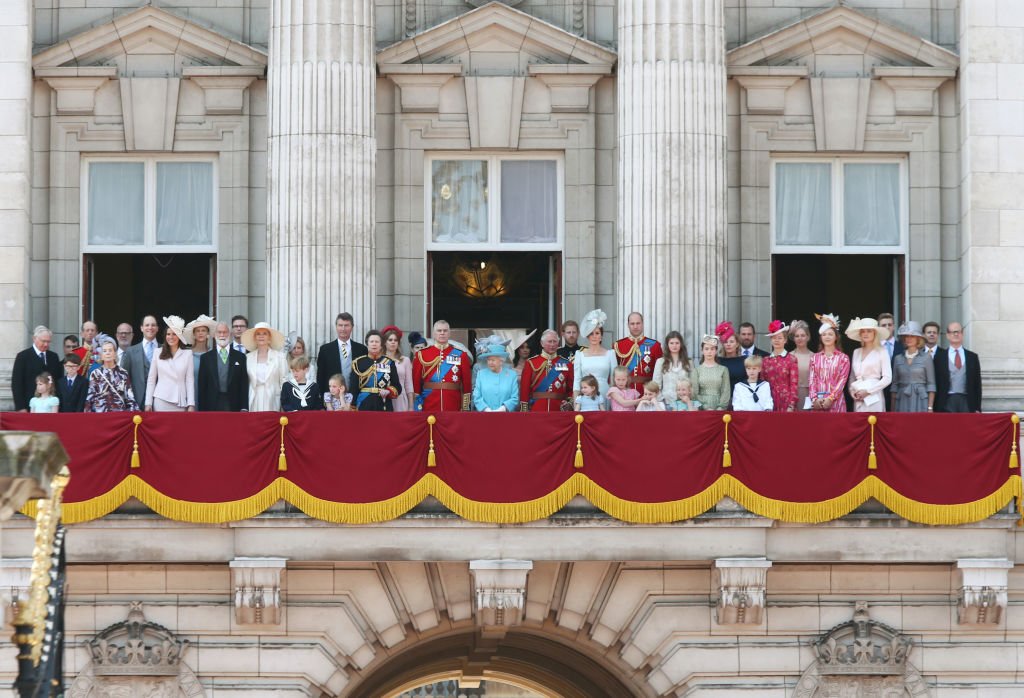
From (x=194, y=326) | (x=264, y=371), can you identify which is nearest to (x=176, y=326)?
(x=194, y=326)

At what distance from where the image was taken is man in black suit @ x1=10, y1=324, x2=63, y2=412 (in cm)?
3528

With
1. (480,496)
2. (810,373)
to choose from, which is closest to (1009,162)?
(810,373)

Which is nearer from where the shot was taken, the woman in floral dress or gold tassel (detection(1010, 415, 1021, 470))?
gold tassel (detection(1010, 415, 1021, 470))

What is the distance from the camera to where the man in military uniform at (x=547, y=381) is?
35.2 m

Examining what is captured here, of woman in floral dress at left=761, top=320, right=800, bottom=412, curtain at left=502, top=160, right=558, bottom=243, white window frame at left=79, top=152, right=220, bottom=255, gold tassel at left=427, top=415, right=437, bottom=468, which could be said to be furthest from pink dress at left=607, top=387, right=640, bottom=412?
white window frame at left=79, top=152, right=220, bottom=255

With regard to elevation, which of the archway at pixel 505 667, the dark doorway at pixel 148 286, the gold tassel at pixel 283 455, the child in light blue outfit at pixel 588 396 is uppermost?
the dark doorway at pixel 148 286

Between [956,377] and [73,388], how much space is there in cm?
1234

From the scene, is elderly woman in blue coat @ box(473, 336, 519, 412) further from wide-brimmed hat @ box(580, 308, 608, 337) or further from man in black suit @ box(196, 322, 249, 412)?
man in black suit @ box(196, 322, 249, 412)

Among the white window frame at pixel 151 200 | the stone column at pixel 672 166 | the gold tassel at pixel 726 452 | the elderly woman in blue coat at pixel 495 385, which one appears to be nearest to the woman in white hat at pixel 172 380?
the elderly woman in blue coat at pixel 495 385

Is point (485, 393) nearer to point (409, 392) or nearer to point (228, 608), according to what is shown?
point (409, 392)

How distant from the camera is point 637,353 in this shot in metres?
35.1

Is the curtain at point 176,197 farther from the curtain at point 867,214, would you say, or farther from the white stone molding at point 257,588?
the curtain at point 867,214

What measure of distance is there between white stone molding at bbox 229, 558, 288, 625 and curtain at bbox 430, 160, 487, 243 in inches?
281

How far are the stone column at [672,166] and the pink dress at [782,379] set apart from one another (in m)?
2.18
